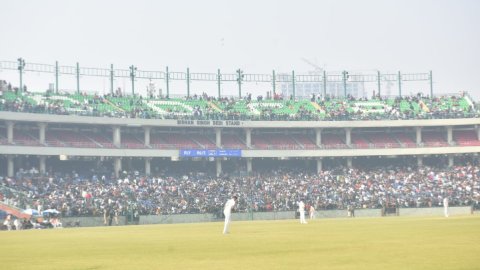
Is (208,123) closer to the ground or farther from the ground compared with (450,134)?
farther from the ground

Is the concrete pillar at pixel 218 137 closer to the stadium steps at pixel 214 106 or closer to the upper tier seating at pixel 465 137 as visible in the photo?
the stadium steps at pixel 214 106

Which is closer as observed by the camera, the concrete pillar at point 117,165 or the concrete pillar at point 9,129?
the concrete pillar at point 9,129

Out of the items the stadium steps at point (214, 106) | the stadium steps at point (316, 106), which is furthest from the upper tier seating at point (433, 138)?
the stadium steps at point (214, 106)

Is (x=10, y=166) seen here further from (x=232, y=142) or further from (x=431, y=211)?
(x=431, y=211)

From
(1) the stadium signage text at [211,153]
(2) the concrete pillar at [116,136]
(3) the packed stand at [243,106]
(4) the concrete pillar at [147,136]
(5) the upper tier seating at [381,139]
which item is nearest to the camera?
(3) the packed stand at [243,106]

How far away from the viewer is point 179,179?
108 m

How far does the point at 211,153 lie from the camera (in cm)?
11512

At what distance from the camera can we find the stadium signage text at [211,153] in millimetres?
113750

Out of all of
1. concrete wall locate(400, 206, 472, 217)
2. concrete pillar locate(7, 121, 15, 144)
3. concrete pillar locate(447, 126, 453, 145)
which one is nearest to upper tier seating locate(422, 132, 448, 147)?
concrete pillar locate(447, 126, 453, 145)

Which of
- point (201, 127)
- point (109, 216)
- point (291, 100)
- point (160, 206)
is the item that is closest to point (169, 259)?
point (109, 216)

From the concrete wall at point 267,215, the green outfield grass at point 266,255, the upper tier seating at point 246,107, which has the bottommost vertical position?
the concrete wall at point 267,215

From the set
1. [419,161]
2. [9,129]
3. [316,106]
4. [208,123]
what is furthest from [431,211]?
[9,129]

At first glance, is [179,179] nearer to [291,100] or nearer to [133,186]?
[133,186]

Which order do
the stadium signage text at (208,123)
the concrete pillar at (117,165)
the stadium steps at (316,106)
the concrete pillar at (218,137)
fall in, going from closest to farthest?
the concrete pillar at (117,165)
the stadium signage text at (208,123)
the concrete pillar at (218,137)
the stadium steps at (316,106)
